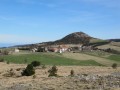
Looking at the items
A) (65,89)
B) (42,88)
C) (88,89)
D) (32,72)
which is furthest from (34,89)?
(32,72)

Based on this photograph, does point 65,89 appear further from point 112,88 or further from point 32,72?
point 32,72

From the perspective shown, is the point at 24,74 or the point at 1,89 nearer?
the point at 1,89

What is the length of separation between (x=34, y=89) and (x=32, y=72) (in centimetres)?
2718

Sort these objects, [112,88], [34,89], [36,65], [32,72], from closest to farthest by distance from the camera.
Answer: [112,88] < [34,89] < [32,72] < [36,65]

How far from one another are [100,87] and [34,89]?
242 inches

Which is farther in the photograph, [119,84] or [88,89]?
[119,84]

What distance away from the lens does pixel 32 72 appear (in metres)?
57.4

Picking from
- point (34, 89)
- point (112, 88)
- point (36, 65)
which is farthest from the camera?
point (36, 65)

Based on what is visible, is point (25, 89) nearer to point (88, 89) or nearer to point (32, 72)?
point (88, 89)

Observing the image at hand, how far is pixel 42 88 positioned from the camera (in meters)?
30.7

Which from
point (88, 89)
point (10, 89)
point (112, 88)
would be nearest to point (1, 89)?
point (10, 89)

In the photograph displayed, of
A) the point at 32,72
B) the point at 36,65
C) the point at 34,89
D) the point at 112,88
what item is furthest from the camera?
the point at 36,65

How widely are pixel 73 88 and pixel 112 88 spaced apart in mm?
3634

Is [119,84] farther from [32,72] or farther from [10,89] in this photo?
[32,72]
